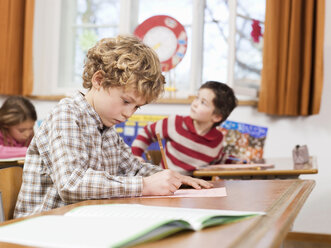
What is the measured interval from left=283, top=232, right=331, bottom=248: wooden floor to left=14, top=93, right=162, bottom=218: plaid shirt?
2.20 metres

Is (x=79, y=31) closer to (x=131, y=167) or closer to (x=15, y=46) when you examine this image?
(x=15, y=46)

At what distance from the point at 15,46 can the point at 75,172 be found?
119 inches

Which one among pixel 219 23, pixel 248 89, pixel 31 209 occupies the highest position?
pixel 219 23

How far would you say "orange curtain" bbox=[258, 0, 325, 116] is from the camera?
316 centimetres

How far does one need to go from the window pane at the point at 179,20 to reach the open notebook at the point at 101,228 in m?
2.96

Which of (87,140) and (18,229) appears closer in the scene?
(18,229)

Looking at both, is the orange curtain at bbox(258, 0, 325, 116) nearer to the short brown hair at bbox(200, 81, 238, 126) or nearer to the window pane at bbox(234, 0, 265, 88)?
the window pane at bbox(234, 0, 265, 88)

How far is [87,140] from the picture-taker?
1.26 metres

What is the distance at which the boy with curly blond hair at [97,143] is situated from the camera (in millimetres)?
1088

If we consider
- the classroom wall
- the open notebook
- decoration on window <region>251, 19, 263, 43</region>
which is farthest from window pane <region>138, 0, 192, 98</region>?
the open notebook

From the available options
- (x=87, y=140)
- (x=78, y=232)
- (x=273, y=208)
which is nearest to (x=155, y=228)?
(x=78, y=232)

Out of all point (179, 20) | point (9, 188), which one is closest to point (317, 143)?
point (179, 20)

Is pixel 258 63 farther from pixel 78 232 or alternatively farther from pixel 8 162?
pixel 78 232

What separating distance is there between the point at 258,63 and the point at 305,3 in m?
0.55
